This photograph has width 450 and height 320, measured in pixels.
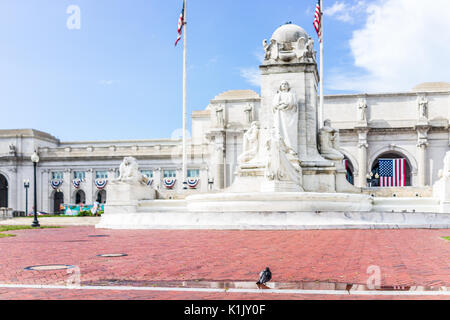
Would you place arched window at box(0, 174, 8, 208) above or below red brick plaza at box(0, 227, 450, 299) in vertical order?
below

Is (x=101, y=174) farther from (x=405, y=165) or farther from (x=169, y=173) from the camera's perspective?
(x=405, y=165)

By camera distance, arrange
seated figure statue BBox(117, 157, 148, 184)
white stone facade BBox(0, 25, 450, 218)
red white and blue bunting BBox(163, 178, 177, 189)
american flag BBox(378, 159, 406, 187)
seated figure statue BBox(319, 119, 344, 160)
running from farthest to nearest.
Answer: red white and blue bunting BBox(163, 178, 177, 189), white stone facade BBox(0, 25, 450, 218), american flag BBox(378, 159, 406, 187), seated figure statue BBox(117, 157, 148, 184), seated figure statue BBox(319, 119, 344, 160)

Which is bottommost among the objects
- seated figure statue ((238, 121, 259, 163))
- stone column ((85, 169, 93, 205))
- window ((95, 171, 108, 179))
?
stone column ((85, 169, 93, 205))

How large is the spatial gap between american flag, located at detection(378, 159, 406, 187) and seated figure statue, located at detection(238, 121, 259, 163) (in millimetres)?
42611

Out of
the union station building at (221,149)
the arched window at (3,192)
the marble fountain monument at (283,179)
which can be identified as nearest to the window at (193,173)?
the union station building at (221,149)

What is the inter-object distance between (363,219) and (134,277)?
11.0 meters

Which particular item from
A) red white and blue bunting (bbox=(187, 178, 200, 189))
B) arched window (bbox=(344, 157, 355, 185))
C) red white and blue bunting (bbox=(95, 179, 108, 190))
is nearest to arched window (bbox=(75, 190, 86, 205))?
red white and blue bunting (bbox=(95, 179, 108, 190))

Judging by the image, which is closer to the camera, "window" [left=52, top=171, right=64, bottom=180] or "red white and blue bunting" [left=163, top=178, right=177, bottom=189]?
"red white and blue bunting" [left=163, top=178, right=177, bottom=189]

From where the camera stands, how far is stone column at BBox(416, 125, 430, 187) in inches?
2648

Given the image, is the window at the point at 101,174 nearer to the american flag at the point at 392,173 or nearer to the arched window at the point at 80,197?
the arched window at the point at 80,197

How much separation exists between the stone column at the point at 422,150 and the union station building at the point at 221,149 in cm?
13

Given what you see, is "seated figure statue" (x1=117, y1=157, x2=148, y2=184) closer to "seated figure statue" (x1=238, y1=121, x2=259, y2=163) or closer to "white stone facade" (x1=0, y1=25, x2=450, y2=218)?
"seated figure statue" (x1=238, y1=121, x2=259, y2=163)

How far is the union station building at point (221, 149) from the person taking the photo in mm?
68625

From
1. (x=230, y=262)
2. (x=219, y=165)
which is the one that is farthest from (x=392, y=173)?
(x=230, y=262)
